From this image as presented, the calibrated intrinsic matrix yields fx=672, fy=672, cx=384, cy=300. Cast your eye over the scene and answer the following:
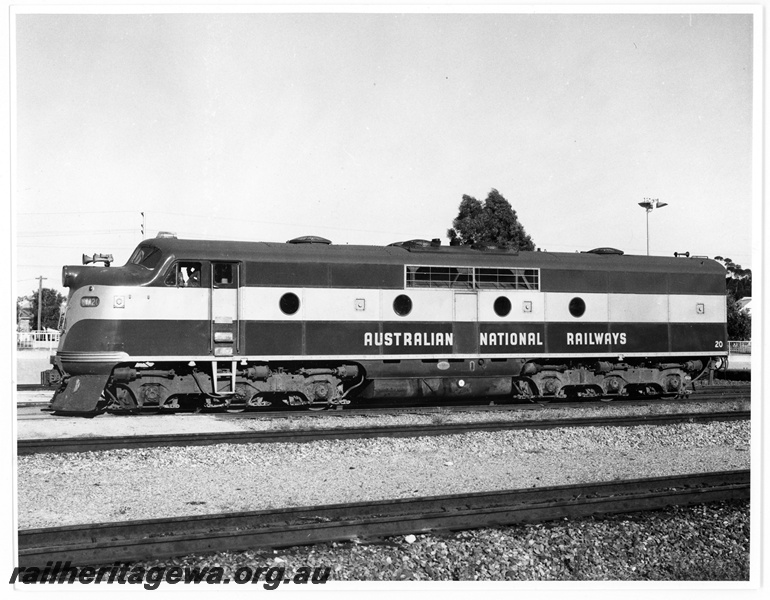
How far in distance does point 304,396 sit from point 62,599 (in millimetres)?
7810

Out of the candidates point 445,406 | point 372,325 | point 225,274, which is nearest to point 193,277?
point 225,274

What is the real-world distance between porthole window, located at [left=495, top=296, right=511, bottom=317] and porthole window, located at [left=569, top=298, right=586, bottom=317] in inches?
56.4

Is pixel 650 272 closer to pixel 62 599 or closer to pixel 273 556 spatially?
pixel 273 556

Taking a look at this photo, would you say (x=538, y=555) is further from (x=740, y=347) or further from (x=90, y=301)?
(x=740, y=347)

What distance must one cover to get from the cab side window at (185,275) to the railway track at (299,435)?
10.5ft

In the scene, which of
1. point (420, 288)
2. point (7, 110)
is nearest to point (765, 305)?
point (420, 288)

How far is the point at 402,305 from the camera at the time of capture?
43.5 ft

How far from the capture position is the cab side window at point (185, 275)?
39.5 ft

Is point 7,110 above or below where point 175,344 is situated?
above

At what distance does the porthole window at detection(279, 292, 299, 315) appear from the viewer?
12.6 metres

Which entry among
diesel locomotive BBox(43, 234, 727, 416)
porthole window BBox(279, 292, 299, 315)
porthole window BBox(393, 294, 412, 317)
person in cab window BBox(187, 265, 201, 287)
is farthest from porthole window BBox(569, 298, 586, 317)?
person in cab window BBox(187, 265, 201, 287)

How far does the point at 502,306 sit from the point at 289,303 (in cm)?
436

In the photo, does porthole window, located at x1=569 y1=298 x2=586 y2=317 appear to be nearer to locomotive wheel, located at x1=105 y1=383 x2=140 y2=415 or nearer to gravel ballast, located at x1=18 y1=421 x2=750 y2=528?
gravel ballast, located at x1=18 y1=421 x2=750 y2=528

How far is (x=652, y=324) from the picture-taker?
48.3 feet
